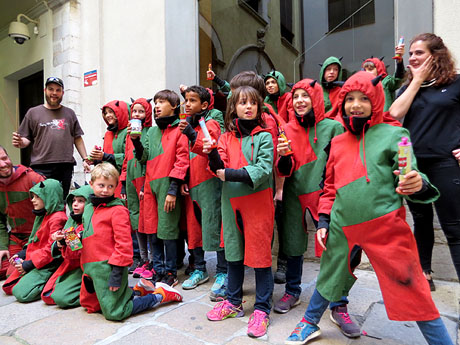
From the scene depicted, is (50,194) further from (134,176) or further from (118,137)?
(118,137)

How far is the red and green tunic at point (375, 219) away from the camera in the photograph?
1870 millimetres

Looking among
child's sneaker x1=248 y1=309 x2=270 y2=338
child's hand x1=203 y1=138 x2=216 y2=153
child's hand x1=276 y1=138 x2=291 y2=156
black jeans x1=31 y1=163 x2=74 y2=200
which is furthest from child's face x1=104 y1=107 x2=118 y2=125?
child's sneaker x1=248 y1=309 x2=270 y2=338

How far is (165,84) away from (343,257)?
4211 mm

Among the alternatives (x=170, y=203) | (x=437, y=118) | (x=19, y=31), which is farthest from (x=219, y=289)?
(x=19, y=31)

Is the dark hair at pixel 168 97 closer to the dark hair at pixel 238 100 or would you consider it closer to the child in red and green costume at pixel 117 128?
the child in red and green costume at pixel 117 128

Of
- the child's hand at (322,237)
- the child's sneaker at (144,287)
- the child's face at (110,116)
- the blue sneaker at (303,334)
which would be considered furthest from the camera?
the child's face at (110,116)

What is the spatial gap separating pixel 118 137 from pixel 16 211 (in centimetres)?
137

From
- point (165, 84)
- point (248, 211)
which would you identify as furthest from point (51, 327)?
point (165, 84)

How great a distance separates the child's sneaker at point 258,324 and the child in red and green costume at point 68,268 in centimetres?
159

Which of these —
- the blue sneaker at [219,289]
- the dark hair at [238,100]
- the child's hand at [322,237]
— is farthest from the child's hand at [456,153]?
the blue sneaker at [219,289]

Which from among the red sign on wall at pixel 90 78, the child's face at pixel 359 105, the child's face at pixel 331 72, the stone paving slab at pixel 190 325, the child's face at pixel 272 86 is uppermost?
the red sign on wall at pixel 90 78

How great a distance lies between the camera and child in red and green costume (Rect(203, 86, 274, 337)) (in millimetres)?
2455

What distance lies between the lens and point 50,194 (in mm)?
3439

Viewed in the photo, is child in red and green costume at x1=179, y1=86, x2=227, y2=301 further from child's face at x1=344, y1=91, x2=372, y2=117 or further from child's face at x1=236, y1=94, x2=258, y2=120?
child's face at x1=344, y1=91, x2=372, y2=117
